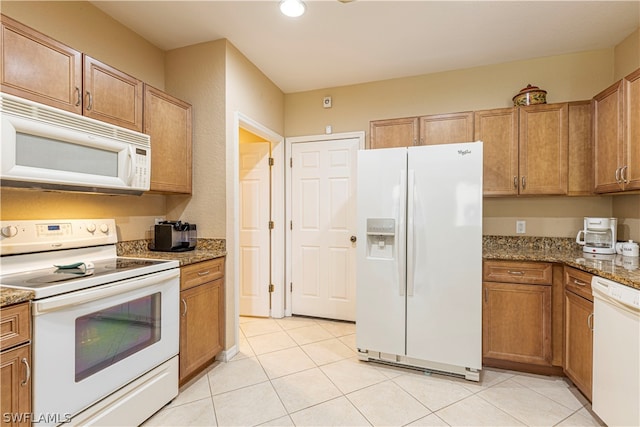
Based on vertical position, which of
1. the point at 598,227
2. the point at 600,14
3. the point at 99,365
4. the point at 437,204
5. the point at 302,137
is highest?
the point at 600,14

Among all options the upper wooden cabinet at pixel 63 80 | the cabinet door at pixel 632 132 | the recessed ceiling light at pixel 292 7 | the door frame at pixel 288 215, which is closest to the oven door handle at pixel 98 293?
the upper wooden cabinet at pixel 63 80

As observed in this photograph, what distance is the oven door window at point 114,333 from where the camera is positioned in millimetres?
1448

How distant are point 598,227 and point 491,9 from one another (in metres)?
1.83

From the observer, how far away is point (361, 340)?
2.49 m

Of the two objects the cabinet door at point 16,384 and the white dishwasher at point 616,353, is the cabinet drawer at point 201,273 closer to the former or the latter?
the cabinet door at point 16,384

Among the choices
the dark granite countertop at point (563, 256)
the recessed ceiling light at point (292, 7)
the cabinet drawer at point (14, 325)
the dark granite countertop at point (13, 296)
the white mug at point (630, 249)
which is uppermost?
the recessed ceiling light at point (292, 7)

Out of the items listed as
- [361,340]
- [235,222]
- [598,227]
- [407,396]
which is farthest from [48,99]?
[598,227]

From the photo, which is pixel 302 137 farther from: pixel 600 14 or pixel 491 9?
pixel 600 14

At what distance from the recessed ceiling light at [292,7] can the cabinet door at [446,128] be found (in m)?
1.38

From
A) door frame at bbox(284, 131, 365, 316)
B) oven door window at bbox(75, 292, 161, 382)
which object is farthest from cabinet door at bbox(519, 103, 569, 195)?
oven door window at bbox(75, 292, 161, 382)

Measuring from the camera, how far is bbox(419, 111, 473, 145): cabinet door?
2.69 metres

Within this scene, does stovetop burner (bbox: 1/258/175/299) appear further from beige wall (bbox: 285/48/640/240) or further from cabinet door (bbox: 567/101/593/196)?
cabinet door (bbox: 567/101/593/196)

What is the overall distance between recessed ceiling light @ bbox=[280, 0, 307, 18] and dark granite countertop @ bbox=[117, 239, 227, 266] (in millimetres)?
1757

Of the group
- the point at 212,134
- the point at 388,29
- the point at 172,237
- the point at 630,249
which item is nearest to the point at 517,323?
the point at 630,249
